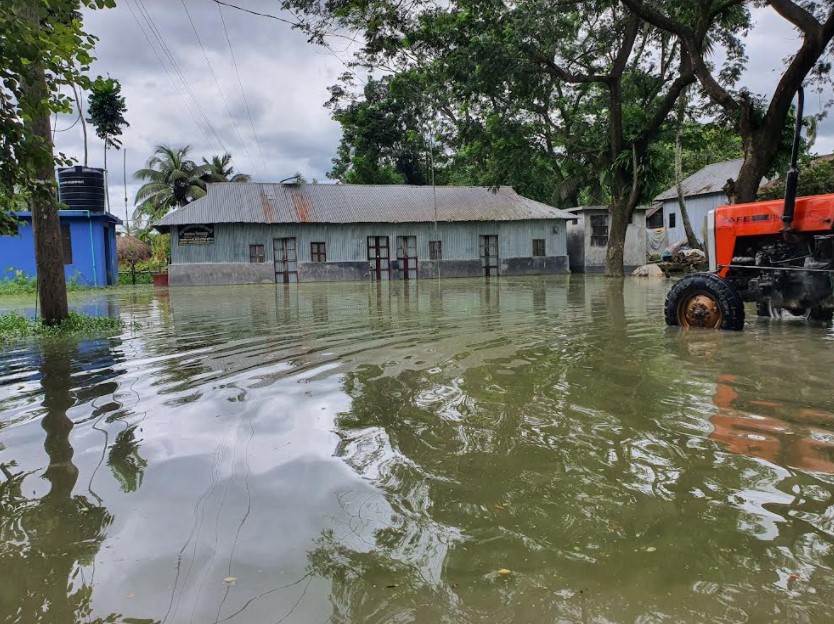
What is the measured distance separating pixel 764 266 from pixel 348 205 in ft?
81.7

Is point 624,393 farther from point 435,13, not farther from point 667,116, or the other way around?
point 667,116

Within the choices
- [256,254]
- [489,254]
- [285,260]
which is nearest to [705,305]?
[285,260]

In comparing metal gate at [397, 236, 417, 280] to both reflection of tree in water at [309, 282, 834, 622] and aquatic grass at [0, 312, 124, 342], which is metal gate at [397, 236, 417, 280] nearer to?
aquatic grass at [0, 312, 124, 342]

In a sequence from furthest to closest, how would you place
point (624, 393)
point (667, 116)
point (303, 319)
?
1. point (667, 116)
2. point (303, 319)
3. point (624, 393)

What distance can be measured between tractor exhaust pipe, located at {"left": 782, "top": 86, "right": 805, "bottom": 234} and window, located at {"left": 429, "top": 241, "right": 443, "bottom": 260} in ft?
79.9

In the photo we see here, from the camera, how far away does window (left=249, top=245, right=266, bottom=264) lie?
28797mm

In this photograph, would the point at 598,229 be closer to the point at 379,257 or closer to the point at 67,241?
the point at 379,257

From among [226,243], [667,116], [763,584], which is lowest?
[763,584]

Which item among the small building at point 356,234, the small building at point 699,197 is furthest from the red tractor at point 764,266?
the small building at point 699,197

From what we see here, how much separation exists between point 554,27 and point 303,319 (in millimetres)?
10647

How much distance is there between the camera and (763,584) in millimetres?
2049

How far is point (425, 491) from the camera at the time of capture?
287 centimetres

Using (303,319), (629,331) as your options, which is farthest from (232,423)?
(303,319)

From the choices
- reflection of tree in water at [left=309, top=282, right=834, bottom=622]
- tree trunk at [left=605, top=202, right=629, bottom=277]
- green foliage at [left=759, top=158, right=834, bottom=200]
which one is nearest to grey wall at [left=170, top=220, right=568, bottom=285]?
tree trunk at [left=605, top=202, right=629, bottom=277]
